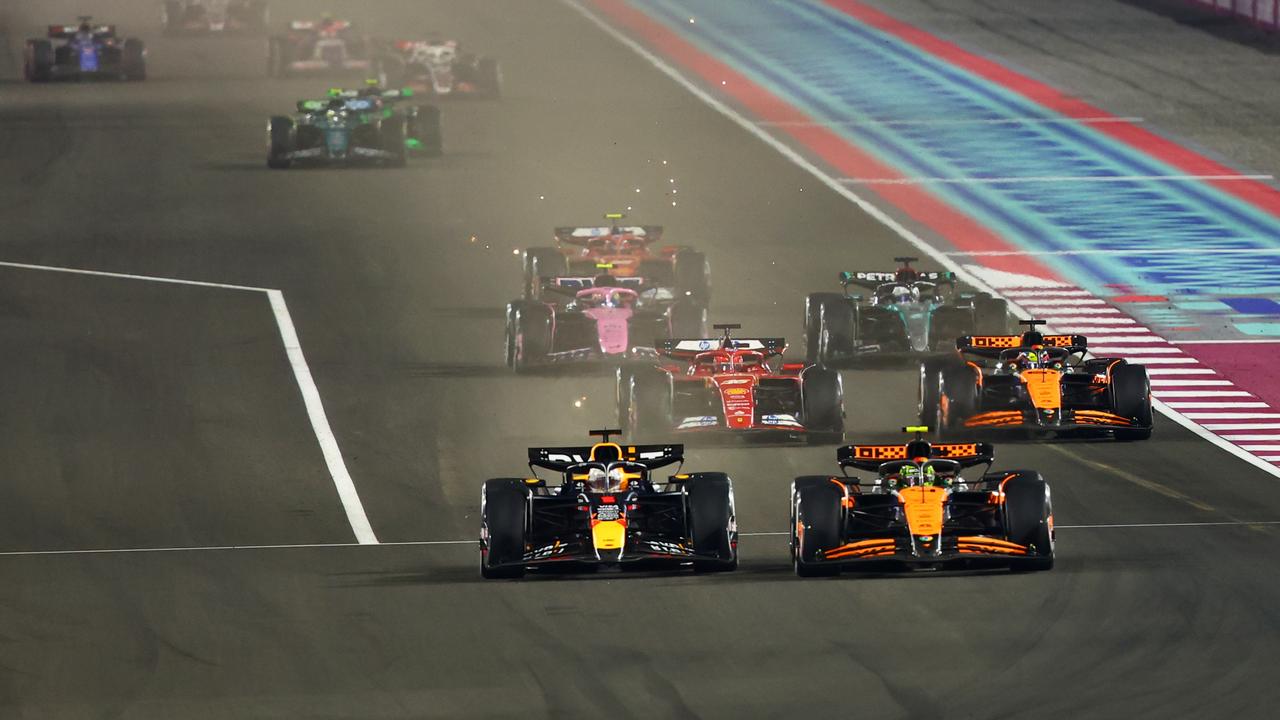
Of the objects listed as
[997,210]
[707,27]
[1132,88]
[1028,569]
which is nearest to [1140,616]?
[1028,569]

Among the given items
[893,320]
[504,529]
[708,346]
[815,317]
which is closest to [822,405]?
[708,346]

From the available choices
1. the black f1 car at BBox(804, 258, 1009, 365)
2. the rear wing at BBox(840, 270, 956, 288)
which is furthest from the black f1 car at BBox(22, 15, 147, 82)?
the black f1 car at BBox(804, 258, 1009, 365)

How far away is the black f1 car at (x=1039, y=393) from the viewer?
33.7 m

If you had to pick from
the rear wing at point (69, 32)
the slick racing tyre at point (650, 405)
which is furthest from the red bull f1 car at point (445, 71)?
the slick racing tyre at point (650, 405)

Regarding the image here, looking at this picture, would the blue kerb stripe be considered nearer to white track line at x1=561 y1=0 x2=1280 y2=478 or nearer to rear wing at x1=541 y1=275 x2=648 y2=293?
white track line at x1=561 y1=0 x2=1280 y2=478

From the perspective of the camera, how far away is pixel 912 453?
26906 mm

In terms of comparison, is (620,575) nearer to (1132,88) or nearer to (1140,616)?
(1140,616)

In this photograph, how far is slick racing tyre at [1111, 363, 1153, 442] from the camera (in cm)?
3375

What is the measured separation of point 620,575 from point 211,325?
16980 millimetres

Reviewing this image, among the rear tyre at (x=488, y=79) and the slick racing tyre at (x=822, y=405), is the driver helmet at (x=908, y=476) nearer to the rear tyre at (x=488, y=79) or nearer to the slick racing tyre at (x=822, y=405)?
the slick racing tyre at (x=822, y=405)

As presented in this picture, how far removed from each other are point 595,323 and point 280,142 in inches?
796

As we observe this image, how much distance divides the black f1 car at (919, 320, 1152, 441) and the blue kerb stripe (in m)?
12.3

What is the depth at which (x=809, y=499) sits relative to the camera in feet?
84.8

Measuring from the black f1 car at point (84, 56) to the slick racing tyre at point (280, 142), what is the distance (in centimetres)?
1483
